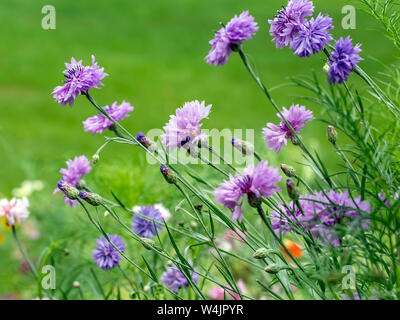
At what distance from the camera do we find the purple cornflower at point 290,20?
987 millimetres

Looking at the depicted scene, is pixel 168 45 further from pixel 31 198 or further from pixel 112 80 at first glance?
pixel 31 198

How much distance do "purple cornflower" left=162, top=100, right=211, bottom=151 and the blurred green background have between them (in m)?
1.24

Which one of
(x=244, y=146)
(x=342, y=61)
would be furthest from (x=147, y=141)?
(x=342, y=61)

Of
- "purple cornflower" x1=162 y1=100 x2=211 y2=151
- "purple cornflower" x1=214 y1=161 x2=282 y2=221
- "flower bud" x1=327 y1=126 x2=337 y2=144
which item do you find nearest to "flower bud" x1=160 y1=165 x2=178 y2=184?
"purple cornflower" x1=162 y1=100 x2=211 y2=151

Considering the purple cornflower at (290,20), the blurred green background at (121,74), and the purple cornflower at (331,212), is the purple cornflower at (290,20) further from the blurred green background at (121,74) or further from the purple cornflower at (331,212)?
the blurred green background at (121,74)

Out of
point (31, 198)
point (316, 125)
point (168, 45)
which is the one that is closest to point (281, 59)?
point (168, 45)

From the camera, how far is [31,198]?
2674 mm

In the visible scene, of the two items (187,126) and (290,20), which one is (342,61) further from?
(187,126)

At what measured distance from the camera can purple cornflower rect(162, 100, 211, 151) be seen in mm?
957

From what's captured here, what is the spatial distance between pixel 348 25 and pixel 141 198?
1.08m

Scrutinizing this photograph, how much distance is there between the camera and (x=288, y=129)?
102 centimetres

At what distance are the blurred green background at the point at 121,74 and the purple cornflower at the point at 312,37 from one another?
4.33 feet

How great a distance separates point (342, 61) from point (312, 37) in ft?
0.22

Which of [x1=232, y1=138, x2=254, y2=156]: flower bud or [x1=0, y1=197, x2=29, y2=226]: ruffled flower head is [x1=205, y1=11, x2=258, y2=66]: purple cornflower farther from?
[x1=0, y1=197, x2=29, y2=226]: ruffled flower head
